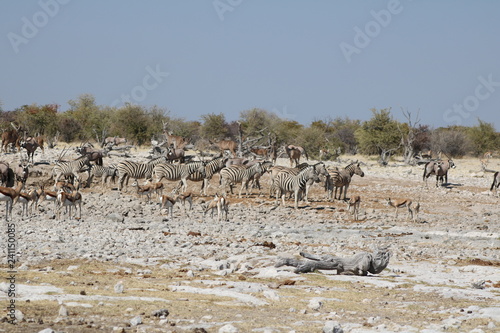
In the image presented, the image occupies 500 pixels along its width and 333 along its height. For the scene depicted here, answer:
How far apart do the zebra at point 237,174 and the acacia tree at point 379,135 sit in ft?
63.6

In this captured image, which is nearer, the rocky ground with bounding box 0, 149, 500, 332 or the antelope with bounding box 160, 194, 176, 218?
the rocky ground with bounding box 0, 149, 500, 332

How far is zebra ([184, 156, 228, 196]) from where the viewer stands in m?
27.1

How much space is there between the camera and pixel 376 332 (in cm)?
758

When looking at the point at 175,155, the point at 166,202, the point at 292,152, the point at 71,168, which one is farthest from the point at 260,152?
the point at 166,202

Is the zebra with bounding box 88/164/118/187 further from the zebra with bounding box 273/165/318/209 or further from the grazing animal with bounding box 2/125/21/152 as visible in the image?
the grazing animal with bounding box 2/125/21/152

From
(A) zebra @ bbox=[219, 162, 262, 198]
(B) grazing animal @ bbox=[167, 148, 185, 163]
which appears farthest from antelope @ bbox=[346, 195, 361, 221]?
(B) grazing animal @ bbox=[167, 148, 185, 163]

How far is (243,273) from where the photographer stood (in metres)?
11.6

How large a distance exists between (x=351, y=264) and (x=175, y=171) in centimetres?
1596

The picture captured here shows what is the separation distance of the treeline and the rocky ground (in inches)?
836

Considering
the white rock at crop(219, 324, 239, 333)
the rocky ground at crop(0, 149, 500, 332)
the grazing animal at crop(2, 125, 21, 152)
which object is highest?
the grazing animal at crop(2, 125, 21, 152)

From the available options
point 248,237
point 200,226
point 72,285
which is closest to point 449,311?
point 72,285

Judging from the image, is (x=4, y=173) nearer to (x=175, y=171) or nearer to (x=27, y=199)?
(x=175, y=171)

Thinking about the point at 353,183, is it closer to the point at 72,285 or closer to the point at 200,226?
the point at 200,226

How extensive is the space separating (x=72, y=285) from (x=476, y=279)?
638cm
